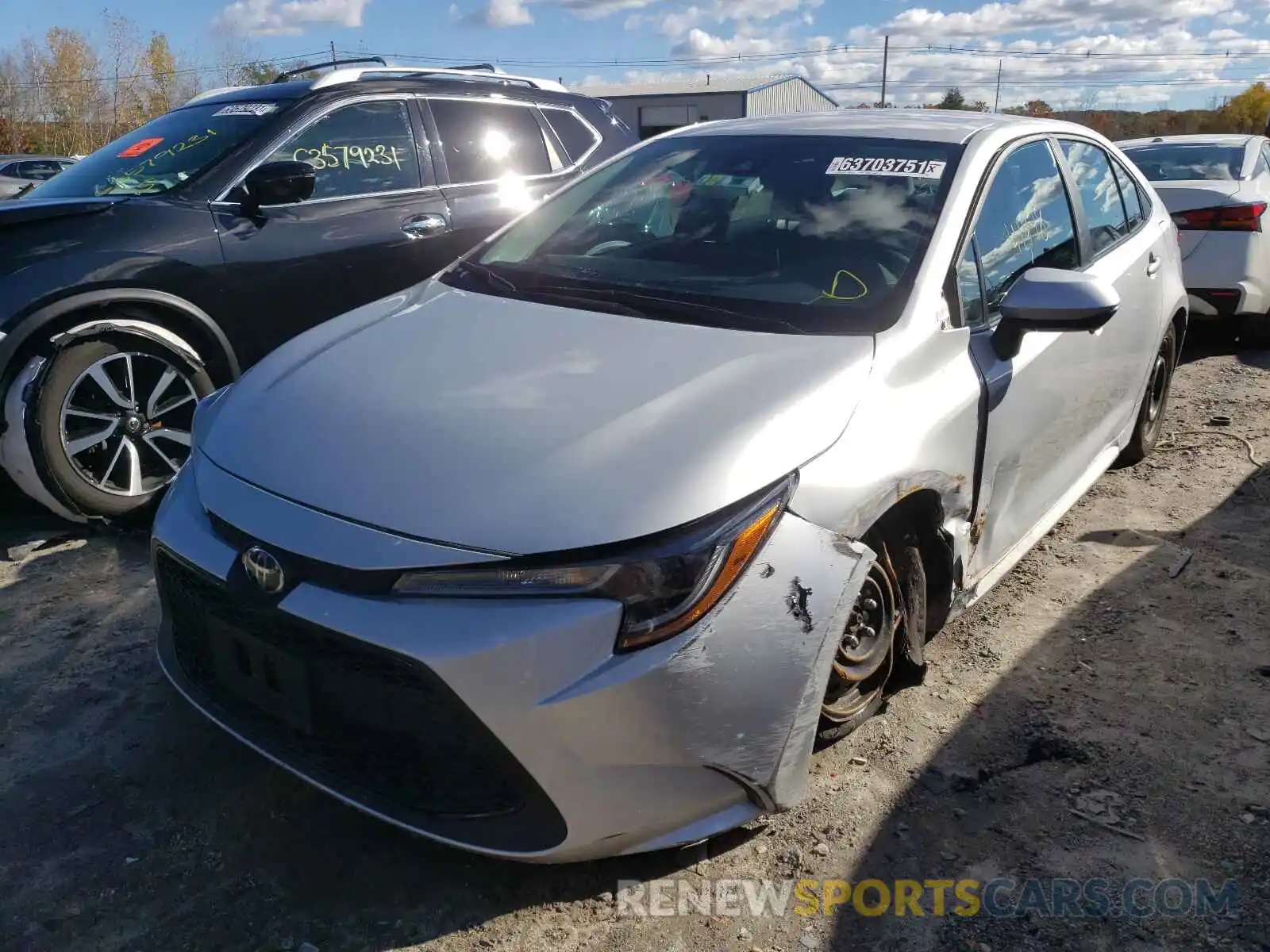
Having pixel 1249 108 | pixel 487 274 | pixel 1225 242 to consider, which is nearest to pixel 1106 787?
pixel 487 274

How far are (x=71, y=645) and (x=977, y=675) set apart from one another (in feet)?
9.37

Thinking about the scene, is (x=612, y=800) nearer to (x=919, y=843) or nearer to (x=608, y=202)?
(x=919, y=843)

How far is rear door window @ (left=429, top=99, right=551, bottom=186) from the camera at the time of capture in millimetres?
5121

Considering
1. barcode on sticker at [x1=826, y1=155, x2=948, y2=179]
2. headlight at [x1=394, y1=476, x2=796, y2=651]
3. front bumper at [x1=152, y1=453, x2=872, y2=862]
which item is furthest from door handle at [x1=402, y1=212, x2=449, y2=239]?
headlight at [x1=394, y1=476, x2=796, y2=651]

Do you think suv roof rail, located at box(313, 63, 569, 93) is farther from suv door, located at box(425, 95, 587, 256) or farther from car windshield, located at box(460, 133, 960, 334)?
car windshield, located at box(460, 133, 960, 334)

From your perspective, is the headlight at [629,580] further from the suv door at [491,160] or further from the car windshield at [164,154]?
the suv door at [491,160]

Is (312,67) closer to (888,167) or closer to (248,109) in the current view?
(248,109)

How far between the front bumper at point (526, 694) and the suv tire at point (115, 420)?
1.98 m

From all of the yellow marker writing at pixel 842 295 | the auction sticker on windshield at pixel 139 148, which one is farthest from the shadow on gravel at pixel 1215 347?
the auction sticker on windshield at pixel 139 148

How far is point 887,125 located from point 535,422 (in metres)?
1.87

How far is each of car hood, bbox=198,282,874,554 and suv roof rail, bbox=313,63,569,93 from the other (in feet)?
8.32

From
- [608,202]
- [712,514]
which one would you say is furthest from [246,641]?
[608,202]

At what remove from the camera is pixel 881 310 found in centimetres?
259

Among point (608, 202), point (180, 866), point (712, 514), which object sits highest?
point (608, 202)
